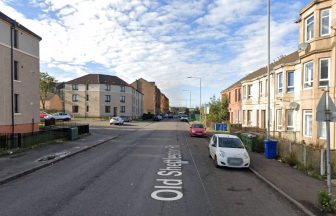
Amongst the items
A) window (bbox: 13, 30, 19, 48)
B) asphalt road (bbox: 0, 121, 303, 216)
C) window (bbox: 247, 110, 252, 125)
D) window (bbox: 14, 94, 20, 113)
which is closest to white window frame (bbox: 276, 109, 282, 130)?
window (bbox: 247, 110, 252, 125)

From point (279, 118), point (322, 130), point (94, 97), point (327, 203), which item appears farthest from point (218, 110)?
point (327, 203)

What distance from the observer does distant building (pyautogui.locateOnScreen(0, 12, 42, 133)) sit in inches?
→ 934

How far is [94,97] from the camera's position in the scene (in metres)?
80.2

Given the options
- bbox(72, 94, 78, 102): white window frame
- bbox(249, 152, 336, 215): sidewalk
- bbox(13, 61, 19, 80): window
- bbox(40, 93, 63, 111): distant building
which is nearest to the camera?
bbox(249, 152, 336, 215): sidewalk

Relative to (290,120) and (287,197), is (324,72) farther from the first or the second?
(287,197)

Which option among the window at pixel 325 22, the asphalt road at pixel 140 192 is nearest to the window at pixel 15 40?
the asphalt road at pixel 140 192

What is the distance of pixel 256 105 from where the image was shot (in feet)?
117

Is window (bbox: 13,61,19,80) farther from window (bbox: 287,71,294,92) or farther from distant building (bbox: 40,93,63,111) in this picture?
distant building (bbox: 40,93,63,111)

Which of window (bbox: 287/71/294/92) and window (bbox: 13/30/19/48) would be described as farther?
window (bbox: 287/71/294/92)

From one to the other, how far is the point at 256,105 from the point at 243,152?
22.7m

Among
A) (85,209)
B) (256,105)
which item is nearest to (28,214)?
(85,209)

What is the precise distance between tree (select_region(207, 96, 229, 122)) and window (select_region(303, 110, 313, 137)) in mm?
27774

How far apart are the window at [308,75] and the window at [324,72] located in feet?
4.10

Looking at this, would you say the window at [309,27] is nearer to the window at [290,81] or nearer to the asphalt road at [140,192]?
the window at [290,81]
